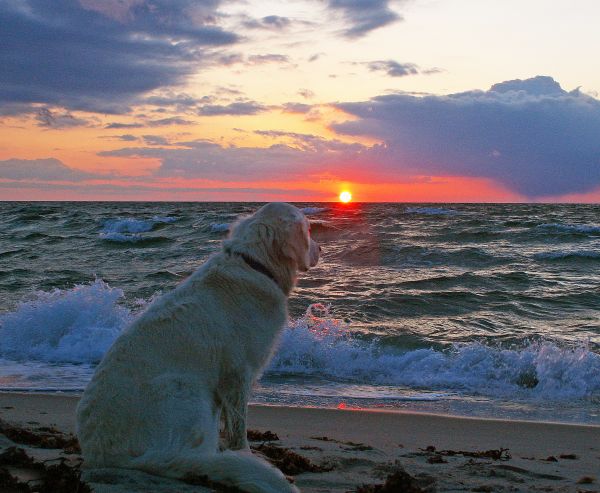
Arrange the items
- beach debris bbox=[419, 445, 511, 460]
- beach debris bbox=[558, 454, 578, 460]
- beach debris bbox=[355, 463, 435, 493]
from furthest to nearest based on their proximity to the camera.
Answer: beach debris bbox=[558, 454, 578, 460]
beach debris bbox=[419, 445, 511, 460]
beach debris bbox=[355, 463, 435, 493]

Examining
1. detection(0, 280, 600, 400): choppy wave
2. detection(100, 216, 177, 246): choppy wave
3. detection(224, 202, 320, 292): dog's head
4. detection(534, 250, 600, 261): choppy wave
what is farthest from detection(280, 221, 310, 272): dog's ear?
detection(100, 216, 177, 246): choppy wave

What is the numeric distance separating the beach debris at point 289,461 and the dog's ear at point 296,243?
1.38 meters

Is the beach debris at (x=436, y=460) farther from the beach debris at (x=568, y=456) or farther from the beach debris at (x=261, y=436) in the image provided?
the beach debris at (x=261, y=436)

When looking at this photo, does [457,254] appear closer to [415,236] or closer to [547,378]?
[415,236]

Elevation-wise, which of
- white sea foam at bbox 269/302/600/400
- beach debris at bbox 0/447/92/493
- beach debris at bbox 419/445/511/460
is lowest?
white sea foam at bbox 269/302/600/400

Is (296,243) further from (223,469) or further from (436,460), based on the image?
(436,460)

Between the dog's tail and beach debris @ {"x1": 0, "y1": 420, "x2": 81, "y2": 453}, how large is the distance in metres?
1.19

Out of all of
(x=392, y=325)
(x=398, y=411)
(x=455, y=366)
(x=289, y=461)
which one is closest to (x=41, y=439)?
(x=289, y=461)

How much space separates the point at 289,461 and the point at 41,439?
6.27 feet

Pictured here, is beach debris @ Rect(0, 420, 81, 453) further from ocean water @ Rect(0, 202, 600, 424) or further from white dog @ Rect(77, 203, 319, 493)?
ocean water @ Rect(0, 202, 600, 424)

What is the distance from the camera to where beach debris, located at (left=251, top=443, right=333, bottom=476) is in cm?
432

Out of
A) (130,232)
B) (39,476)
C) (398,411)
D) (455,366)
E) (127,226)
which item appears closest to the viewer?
(39,476)

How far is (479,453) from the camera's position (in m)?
5.21

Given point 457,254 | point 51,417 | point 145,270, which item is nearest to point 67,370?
point 51,417
